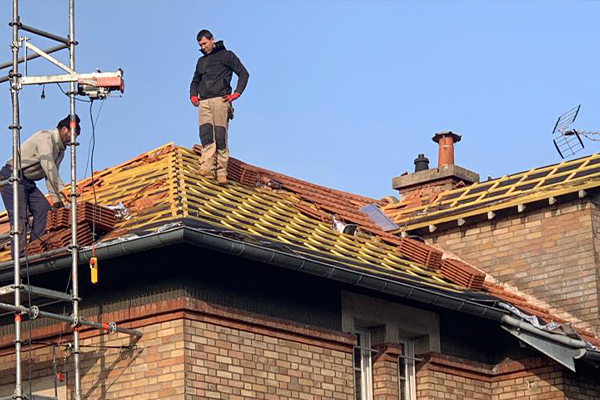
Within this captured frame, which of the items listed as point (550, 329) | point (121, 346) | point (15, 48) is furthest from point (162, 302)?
point (550, 329)

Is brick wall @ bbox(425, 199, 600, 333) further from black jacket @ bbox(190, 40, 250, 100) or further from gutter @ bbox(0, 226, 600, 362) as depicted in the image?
black jacket @ bbox(190, 40, 250, 100)

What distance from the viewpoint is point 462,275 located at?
23.3 metres

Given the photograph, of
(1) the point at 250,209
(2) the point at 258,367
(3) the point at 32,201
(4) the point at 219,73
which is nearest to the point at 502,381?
(1) the point at 250,209

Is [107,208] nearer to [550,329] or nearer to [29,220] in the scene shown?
[29,220]

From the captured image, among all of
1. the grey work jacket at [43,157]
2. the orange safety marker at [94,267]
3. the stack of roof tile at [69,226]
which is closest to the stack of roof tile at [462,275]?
the stack of roof tile at [69,226]

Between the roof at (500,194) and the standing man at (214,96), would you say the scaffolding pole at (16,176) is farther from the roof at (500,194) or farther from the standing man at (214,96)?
the roof at (500,194)

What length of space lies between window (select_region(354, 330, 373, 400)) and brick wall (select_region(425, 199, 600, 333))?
4.59 metres

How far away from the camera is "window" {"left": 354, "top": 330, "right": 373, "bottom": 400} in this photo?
21.2 meters

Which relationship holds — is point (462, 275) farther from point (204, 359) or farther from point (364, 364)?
point (204, 359)

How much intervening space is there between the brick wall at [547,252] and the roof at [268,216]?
0.46 m

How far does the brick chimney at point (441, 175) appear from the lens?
94.2 ft

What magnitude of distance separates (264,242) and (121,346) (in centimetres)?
231

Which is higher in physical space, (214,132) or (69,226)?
(214,132)

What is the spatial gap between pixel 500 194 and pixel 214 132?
6537 mm
